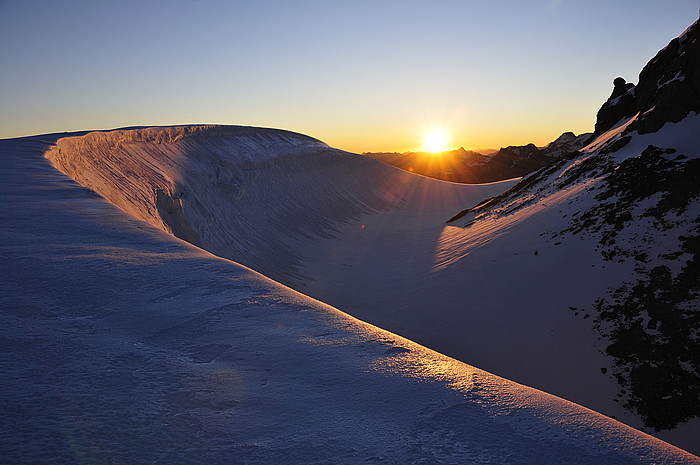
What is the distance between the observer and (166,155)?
19.5 metres

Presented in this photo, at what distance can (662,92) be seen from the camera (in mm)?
14469

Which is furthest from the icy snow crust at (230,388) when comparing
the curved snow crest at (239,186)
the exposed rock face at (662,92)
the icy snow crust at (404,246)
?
the exposed rock face at (662,92)

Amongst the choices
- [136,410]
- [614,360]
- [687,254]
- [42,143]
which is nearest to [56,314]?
[136,410]

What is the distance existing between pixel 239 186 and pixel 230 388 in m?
20.7

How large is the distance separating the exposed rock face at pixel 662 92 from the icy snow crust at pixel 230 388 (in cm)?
1551

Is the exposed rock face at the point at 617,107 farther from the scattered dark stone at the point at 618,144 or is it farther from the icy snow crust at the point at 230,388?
the icy snow crust at the point at 230,388

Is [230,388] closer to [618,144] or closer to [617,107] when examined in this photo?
[618,144]

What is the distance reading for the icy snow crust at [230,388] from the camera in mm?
1900

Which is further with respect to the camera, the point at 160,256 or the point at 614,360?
the point at 614,360

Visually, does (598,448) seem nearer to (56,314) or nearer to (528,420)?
(528,420)

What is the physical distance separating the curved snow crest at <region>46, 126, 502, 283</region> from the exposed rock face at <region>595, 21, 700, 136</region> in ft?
47.1

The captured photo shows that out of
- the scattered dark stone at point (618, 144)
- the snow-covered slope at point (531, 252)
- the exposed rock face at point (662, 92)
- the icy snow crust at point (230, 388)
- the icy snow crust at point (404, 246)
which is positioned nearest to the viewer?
the icy snow crust at point (230, 388)

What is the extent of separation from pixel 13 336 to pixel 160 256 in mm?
1820

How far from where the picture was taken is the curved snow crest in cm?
1295
